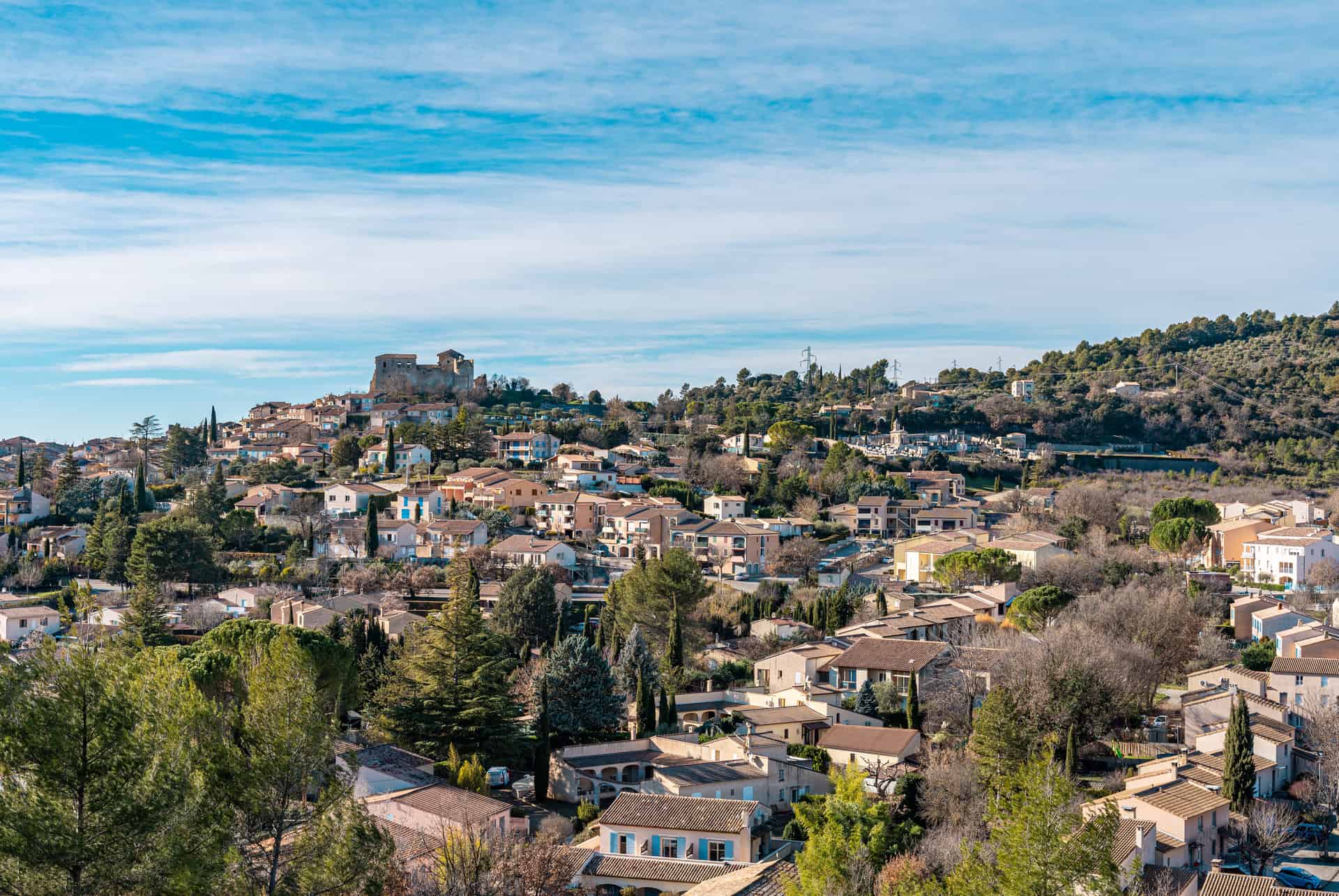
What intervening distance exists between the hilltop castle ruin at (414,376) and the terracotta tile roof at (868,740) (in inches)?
2459

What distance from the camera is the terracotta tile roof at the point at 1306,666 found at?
33312 mm

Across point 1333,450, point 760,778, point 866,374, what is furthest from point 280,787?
point 866,374

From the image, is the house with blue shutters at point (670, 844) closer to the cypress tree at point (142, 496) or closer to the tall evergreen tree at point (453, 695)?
the tall evergreen tree at point (453, 695)

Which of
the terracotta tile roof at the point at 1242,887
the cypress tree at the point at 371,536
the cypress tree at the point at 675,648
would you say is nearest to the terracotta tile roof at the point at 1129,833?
the terracotta tile roof at the point at 1242,887

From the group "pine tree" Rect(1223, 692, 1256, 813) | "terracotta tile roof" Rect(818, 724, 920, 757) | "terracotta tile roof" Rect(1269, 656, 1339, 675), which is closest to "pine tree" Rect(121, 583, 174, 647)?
"terracotta tile roof" Rect(818, 724, 920, 757)

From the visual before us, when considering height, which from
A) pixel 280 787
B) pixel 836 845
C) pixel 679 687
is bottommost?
pixel 679 687

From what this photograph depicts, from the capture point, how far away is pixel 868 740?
3039 centimetres

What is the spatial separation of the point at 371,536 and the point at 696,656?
19115mm

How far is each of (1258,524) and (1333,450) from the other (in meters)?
27.2

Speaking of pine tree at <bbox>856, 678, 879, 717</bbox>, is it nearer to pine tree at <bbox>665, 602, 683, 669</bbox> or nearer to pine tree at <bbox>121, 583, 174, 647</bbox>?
pine tree at <bbox>665, 602, 683, 669</bbox>

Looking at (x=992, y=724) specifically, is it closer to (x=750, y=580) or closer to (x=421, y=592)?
(x=750, y=580)

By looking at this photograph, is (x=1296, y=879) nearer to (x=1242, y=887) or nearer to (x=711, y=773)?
(x=1242, y=887)

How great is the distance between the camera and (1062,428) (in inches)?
3329

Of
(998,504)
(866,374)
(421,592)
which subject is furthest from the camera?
(866,374)
